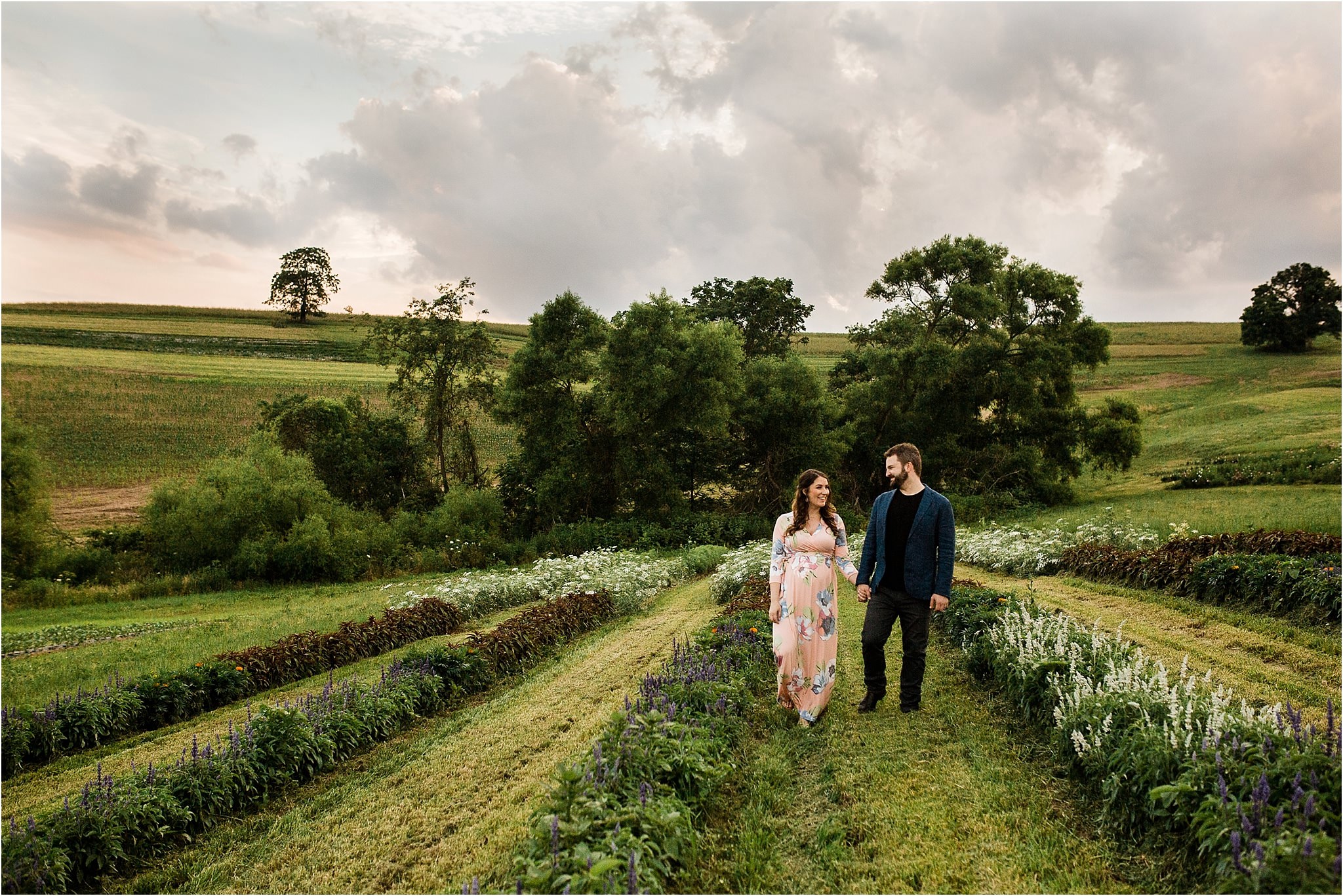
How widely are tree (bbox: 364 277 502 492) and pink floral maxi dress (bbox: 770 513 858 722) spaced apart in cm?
3183

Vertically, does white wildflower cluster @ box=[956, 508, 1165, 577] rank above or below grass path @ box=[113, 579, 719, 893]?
above

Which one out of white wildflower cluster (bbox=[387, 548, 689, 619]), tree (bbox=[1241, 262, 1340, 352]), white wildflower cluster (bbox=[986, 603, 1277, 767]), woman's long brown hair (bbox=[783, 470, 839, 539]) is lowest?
white wildflower cluster (bbox=[387, 548, 689, 619])

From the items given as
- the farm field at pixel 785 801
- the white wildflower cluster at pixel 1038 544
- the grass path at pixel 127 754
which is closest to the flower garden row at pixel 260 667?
the grass path at pixel 127 754

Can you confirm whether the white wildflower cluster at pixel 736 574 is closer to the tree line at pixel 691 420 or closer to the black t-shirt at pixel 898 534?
the black t-shirt at pixel 898 534

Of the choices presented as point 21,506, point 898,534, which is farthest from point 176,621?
Result: point 898,534

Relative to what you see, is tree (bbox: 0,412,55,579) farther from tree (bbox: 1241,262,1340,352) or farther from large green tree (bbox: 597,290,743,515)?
tree (bbox: 1241,262,1340,352)

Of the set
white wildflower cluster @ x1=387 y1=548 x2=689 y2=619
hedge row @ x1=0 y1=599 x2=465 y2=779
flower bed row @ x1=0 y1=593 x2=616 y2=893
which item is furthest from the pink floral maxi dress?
white wildflower cluster @ x1=387 y1=548 x2=689 y2=619

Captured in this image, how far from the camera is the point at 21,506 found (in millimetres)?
25516

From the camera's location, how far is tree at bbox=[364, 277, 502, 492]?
3703 cm

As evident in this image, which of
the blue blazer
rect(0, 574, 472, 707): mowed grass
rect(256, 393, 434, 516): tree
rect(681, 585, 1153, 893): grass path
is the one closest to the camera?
rect(681, 585, 1153, 893): grass path

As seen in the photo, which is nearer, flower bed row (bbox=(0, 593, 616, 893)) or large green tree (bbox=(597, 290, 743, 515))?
flower bed row (bbox=(0, 593, 616, 893))

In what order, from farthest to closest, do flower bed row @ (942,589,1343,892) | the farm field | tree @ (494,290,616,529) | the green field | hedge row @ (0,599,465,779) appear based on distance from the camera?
1. tree @ (494,290,616,529)
2. the green field
3. hedge row @ (0,599,465,779)
4. the farm field
5. flower bed row @ (942,589,1343,892)

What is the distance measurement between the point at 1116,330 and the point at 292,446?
3499 inches

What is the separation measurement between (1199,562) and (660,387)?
2330 cm
